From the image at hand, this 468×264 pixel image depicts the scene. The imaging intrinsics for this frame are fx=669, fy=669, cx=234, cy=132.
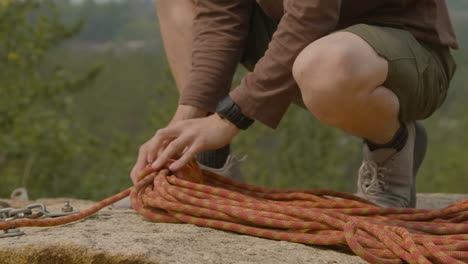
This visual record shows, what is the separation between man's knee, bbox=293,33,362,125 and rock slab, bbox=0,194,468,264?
0.45 metres

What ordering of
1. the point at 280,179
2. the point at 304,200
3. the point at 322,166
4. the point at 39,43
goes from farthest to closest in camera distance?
1. the point at 322,166
2. the point at 280,179
3. the point at 39,43
4. the point at 304,200

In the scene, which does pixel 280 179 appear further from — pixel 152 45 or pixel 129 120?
pixel 152 45

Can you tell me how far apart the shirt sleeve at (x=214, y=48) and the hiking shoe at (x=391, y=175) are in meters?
0.54

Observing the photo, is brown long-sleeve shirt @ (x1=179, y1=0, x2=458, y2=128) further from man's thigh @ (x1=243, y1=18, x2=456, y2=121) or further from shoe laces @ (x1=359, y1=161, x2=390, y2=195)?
shoe laces @ (x1=359, y1=161, x2=390, y2=195)

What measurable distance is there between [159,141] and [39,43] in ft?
12.9

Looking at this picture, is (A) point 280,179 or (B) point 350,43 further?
(A) point 280,179

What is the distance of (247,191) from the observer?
2.05 meters

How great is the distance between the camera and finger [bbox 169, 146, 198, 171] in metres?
1.88

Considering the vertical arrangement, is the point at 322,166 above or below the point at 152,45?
above

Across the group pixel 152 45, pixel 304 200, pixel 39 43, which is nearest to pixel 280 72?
pixel 304 200

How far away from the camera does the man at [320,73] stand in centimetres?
185

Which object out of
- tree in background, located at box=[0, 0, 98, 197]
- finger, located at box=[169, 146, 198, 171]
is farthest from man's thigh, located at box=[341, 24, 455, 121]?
tree in background, located at box=[0, 0, 98, 197]

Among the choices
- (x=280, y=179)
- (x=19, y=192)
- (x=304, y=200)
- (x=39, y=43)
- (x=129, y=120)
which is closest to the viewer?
(x=304, y=200)

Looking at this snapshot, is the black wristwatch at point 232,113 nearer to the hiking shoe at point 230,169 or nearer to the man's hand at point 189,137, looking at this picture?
the man's hand at point 189,137
